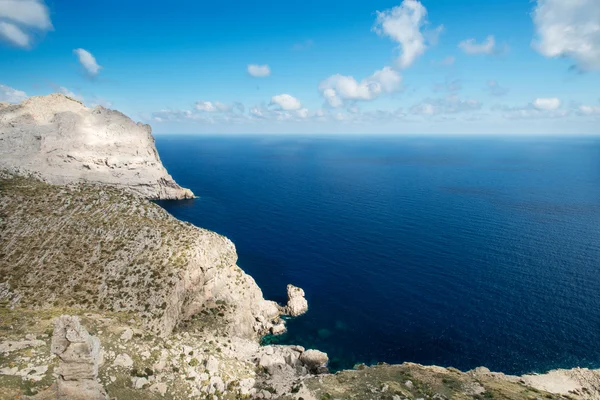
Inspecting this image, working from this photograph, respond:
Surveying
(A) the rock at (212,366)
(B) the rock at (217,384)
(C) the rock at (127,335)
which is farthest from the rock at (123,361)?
(B) the rock at (217,384)

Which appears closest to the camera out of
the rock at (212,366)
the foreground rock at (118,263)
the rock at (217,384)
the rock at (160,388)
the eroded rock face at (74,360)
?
the eroded rock face at (74,360)

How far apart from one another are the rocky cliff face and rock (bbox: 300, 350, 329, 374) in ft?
266

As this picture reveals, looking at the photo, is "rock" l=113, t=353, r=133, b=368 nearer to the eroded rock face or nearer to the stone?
the stone

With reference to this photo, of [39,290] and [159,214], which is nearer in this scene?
[39,290]

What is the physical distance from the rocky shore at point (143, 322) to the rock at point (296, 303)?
247mm

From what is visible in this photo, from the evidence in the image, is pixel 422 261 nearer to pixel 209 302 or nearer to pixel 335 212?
pixel 335 212

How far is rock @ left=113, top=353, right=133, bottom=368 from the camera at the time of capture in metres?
41.6

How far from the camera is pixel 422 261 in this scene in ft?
313

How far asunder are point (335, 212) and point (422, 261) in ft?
168

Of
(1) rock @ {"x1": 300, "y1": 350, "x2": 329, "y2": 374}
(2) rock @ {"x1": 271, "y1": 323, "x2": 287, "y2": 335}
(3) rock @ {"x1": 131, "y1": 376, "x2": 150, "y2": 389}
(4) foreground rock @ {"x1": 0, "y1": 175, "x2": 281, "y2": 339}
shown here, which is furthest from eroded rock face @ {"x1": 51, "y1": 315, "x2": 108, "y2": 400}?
(2) rock @ {"x1": 271, "y1": 323, "x2": 287, "y2": 335}

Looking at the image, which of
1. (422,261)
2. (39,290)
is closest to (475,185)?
(422,261)

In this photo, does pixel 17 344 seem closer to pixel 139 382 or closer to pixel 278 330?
pixel 139 382

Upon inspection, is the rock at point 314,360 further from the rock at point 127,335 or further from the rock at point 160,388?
the rock at point 127,335

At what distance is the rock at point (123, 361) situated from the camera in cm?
4159
